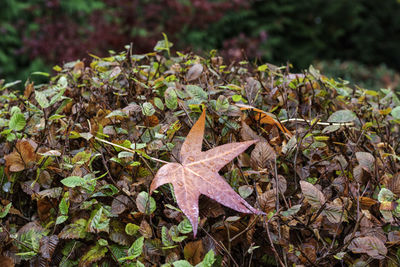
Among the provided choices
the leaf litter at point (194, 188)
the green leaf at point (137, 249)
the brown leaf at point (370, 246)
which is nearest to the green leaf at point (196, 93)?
the leaf litter at point (194, 188)

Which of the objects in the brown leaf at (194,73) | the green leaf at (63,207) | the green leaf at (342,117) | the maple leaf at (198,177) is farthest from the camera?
the brown leaf at (194,73)

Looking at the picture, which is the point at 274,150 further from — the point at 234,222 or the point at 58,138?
the point at 58,138

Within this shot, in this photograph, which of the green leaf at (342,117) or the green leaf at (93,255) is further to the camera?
A: the green leaf at (342,117)

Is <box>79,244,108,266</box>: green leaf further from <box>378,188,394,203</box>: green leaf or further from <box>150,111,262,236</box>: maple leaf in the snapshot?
<box>378,188,394,203</box>: green leaf

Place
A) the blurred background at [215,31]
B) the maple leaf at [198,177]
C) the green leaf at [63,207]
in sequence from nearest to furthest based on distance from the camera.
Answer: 1. the maple leaf at [198,177]
2. the green leaf at [63,207]
3. the blurred background at [215,31]

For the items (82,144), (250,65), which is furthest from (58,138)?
(250,65)

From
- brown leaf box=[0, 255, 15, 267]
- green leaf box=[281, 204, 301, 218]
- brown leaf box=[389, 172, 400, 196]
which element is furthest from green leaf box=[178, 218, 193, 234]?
brown leaf box=[389, 172, 400, 196]

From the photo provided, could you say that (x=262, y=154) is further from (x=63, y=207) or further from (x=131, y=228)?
(x=63, y=207)

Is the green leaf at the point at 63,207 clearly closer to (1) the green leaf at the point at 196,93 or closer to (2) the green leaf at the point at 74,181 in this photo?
(2) the green leaf at the point at 74,181

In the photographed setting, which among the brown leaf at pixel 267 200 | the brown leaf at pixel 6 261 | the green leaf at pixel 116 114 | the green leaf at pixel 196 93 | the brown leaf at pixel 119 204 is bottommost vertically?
the brown leaf at pixel 6 261
